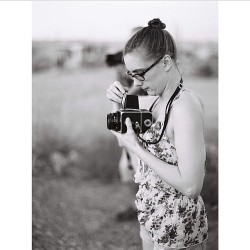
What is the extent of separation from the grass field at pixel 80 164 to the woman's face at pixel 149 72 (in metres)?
0.32

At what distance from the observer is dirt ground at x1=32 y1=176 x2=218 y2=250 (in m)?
2.31

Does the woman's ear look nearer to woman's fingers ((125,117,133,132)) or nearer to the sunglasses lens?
the sunglasses lens

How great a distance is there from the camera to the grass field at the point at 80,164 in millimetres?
2283

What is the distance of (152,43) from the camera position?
6.32ft

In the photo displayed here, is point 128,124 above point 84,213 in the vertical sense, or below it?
above

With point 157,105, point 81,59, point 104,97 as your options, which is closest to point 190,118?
point 157,105

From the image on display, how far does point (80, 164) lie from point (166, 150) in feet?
1.92

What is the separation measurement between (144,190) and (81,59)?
787 mm

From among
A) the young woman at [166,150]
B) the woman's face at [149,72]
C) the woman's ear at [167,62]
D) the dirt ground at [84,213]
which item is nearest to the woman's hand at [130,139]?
the young woman at [166,150]

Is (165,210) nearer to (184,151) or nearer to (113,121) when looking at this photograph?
(184,151)

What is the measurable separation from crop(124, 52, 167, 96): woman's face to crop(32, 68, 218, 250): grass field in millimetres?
322

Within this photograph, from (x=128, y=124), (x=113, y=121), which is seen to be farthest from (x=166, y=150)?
(x=113, y=121)

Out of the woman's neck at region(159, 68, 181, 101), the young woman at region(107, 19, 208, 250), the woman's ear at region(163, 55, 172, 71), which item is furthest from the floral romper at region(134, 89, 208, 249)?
the woman's ear at region(163, 55, 172, 71)
